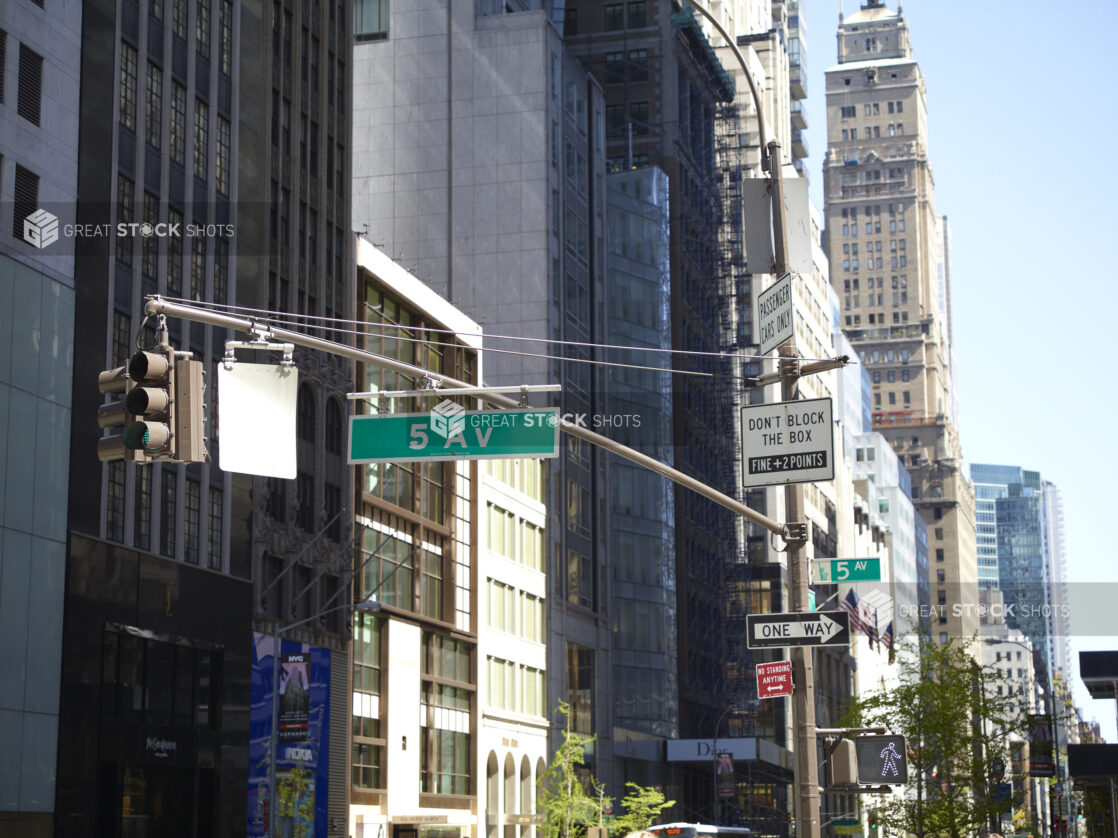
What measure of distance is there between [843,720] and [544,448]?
4941cm

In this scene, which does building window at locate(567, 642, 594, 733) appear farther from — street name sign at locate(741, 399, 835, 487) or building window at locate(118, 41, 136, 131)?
street name sign at locate(741, 399, 835, 487)

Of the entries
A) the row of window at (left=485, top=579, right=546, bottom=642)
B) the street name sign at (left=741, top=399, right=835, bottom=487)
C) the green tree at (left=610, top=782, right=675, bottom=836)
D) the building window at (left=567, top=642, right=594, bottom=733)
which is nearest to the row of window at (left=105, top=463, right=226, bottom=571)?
the row of window at (left=485, top=579, right=546, bottom=642)

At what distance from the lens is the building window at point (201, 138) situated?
53.5 meters

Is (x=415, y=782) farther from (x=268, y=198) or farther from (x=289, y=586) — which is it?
(x=268, y=198)

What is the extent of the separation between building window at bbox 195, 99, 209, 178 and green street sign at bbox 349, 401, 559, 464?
3539cm

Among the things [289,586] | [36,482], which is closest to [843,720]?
[289,586]

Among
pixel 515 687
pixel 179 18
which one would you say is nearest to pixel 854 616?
pixel 515 687

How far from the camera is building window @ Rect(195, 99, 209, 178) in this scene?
53.5 metres

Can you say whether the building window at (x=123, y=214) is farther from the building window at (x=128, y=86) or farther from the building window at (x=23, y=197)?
the building window at (x=23, y=197)

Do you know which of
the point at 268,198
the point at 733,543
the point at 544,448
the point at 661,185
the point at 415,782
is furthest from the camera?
the point at 733,543

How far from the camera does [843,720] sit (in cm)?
6588

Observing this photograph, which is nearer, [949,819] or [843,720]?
[949,819]

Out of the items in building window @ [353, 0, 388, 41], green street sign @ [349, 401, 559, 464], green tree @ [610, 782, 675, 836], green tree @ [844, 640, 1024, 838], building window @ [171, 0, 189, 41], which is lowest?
green tree @ [610, 782, 675, 836]

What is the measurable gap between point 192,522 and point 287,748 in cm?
894
